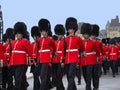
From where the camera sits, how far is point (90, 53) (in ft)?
46.4

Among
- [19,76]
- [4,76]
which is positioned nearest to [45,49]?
[19,76]

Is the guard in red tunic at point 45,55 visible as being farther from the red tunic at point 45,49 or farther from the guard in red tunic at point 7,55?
the guard in red tunic at point 7,55

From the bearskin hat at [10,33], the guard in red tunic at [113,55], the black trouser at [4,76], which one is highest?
the bearskin hat at [10,33]

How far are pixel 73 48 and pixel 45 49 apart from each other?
771 mm

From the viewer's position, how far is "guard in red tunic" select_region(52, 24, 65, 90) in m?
13.7

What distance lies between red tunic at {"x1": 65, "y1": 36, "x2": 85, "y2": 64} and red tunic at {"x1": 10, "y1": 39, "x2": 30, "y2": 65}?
0.94 m

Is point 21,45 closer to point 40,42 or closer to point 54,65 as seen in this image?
point 40,42

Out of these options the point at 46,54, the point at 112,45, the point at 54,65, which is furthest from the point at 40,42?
the point at 112,45

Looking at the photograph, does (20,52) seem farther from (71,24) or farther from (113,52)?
(113,52)

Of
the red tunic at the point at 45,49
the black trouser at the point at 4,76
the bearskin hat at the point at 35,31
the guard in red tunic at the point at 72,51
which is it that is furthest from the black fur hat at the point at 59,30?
the guard in red tunic at the point at 72,51

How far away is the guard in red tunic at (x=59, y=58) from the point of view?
1371 centimetres

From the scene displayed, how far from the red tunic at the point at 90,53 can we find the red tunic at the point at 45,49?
4.18 feet

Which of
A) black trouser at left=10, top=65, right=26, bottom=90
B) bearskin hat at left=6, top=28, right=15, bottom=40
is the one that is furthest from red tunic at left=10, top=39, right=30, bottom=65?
bearskin hat at left=6, top=28, right=15, bottom=40

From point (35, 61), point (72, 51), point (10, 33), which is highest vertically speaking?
point (10, 33)
